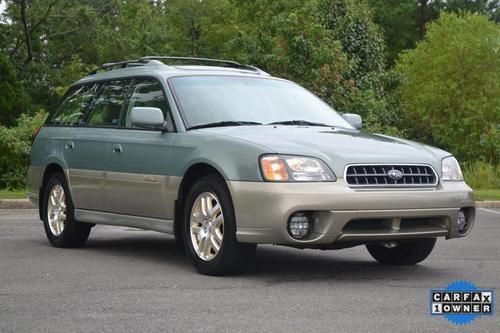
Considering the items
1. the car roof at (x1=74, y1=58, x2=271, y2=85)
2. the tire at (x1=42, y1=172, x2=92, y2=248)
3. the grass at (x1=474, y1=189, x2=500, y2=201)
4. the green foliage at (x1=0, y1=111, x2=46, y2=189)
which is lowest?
the grass at (x1=474, y1=189, x2=500, y2=201)

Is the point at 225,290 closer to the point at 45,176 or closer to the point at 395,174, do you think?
the point at 395,174

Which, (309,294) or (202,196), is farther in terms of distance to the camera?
(202,196)

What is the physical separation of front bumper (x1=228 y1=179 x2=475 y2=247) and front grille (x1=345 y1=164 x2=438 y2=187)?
75mm

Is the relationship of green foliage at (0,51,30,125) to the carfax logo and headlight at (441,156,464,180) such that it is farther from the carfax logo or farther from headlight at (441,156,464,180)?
the carfax logo

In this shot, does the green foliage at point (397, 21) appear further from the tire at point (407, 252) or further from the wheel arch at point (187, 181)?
the wheel arch at point (187, 181)

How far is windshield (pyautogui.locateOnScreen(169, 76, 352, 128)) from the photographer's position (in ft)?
30.1

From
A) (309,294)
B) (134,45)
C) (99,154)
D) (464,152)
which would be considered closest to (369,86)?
(464,152)

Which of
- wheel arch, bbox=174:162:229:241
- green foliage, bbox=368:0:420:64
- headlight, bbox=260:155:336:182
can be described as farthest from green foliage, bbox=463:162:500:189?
green foliage, bbox=368:0:420:64

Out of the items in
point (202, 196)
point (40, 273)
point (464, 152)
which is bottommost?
point (464, 152)

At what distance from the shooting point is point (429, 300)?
A: 7141 mm

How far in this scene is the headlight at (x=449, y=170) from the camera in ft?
28.2

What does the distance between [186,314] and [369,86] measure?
34644mm

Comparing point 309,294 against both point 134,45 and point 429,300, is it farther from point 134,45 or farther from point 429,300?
point 134,45

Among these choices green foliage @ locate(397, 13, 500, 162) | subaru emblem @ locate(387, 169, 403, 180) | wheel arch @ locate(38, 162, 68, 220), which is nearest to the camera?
subaru emblem @ locate(387, 169, 403, 180)
